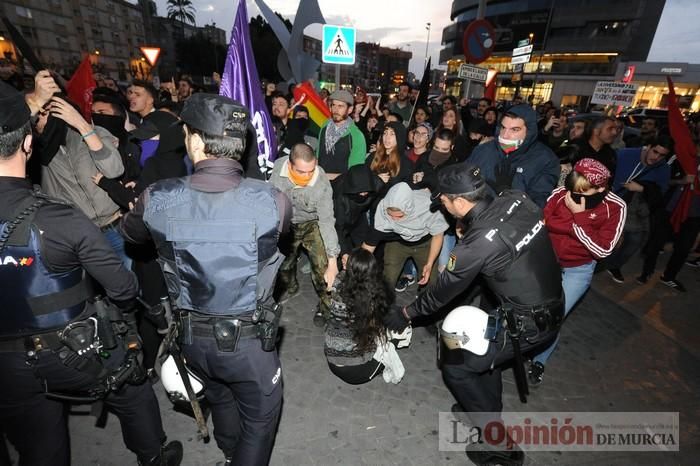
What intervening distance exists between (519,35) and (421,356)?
63773mm

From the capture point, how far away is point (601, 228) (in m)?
3.11

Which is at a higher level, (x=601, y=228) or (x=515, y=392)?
(x=601, y=228)

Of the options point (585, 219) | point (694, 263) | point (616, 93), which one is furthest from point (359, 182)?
point (616, 93)

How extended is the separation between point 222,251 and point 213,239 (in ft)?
0.25

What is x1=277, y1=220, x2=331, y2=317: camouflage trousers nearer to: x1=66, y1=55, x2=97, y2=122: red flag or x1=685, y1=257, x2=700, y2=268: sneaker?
x1=66, y1=55, x2=97, y2=122: red flag

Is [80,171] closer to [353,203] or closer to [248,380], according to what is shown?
[248,380]

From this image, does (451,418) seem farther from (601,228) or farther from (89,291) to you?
(89,291)

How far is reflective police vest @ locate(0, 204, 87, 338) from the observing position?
1.56 metres

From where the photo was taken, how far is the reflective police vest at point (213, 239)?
176cm

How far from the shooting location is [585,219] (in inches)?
123

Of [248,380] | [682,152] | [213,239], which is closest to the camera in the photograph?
[213,239]

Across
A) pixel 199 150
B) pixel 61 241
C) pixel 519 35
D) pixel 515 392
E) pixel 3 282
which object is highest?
pixel 519 35

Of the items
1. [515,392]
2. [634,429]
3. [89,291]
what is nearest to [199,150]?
[89,291]

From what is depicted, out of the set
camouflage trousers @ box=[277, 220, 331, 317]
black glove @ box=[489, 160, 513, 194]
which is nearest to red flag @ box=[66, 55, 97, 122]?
camouflage trousers @ box=[277, 220, 331, 317]
